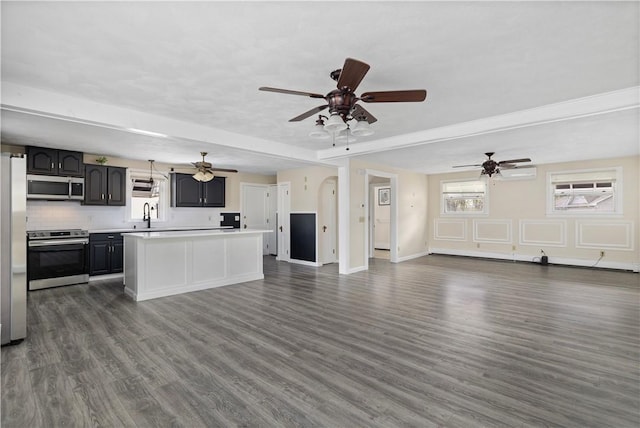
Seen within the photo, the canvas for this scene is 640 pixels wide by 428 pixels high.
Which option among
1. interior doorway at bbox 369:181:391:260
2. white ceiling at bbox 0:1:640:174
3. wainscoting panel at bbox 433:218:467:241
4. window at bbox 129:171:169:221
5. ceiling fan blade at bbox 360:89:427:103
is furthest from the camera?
interior doorway at bbox 369:181:391:260

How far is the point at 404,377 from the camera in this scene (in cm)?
246

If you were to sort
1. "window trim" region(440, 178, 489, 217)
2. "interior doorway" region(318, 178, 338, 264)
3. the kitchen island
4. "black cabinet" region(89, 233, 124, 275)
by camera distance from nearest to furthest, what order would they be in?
the kitchen island
"black cabinet" region(89, 233, 124, 275)
"interior doorway" region(318, 178, 338, 264)
"window trim" region(440, 178, 489, 217)

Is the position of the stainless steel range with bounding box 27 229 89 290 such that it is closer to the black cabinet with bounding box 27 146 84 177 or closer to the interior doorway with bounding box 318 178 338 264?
the black cabinet with bounding box 27 146 84 177

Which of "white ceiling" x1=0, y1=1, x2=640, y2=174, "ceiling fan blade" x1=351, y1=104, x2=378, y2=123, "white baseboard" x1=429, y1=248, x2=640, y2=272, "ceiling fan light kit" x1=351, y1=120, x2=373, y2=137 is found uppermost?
"white ceiling" x1=0, y1=1, x2=640, y2=174

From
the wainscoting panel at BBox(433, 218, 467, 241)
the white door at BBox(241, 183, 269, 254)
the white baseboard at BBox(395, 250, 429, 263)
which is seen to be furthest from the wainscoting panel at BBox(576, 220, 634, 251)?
the white door at BBox(241, 183, 269, 254)

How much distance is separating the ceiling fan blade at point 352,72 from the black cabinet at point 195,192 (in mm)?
6029

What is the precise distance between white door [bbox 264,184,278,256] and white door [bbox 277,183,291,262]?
2.68 ft

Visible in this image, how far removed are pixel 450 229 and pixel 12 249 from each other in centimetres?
954

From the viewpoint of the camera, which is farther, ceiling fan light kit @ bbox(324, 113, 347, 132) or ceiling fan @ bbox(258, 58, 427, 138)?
ceiling fan light kit @ bbox(324, 113, 347, 132)

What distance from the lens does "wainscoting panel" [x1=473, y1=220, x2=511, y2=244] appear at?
8438mm

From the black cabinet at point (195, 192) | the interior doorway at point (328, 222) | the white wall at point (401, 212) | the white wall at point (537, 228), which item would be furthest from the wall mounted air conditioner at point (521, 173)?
the black cabinet at point (195, 192)

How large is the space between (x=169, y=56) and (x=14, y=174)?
220cm

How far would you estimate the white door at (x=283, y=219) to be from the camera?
27.5 ft

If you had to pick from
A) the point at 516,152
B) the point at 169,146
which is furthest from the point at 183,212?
the point at 516,152
